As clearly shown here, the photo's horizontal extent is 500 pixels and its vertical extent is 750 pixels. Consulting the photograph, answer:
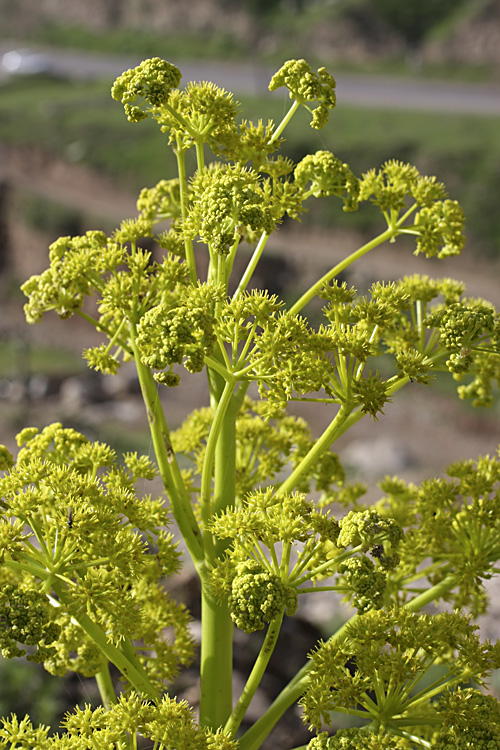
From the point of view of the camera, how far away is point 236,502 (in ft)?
12.8

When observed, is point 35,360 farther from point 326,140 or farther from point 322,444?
point 322,444

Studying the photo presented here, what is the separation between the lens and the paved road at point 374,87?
32750 mm

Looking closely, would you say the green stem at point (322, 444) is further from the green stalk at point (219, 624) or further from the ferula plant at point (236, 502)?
the green stalk at point (219, 624)

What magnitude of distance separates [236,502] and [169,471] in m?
0.49

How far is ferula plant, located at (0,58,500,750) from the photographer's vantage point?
2996mm

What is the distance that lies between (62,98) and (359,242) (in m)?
18.3

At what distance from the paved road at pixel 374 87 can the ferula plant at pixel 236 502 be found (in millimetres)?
29009

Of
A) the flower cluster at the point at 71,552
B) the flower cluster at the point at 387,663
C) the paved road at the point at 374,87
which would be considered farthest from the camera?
the paved road at the point at 374,87

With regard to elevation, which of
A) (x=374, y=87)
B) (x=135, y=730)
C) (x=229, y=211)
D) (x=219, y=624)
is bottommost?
(x=135, y=730)

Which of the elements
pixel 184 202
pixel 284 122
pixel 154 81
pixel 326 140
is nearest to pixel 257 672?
pixel 184 202

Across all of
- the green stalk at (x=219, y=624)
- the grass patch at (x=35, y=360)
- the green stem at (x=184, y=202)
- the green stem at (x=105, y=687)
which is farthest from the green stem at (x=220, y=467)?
the grass patch at (x=35, y=360)

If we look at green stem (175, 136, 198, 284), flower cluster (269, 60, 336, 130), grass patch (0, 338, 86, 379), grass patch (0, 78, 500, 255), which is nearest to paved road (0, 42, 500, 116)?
grass patch (0, 78, 500, 255)

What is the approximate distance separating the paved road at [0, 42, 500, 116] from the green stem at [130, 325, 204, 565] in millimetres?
29220

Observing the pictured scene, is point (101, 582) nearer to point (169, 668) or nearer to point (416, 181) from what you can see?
point (169, 668)
